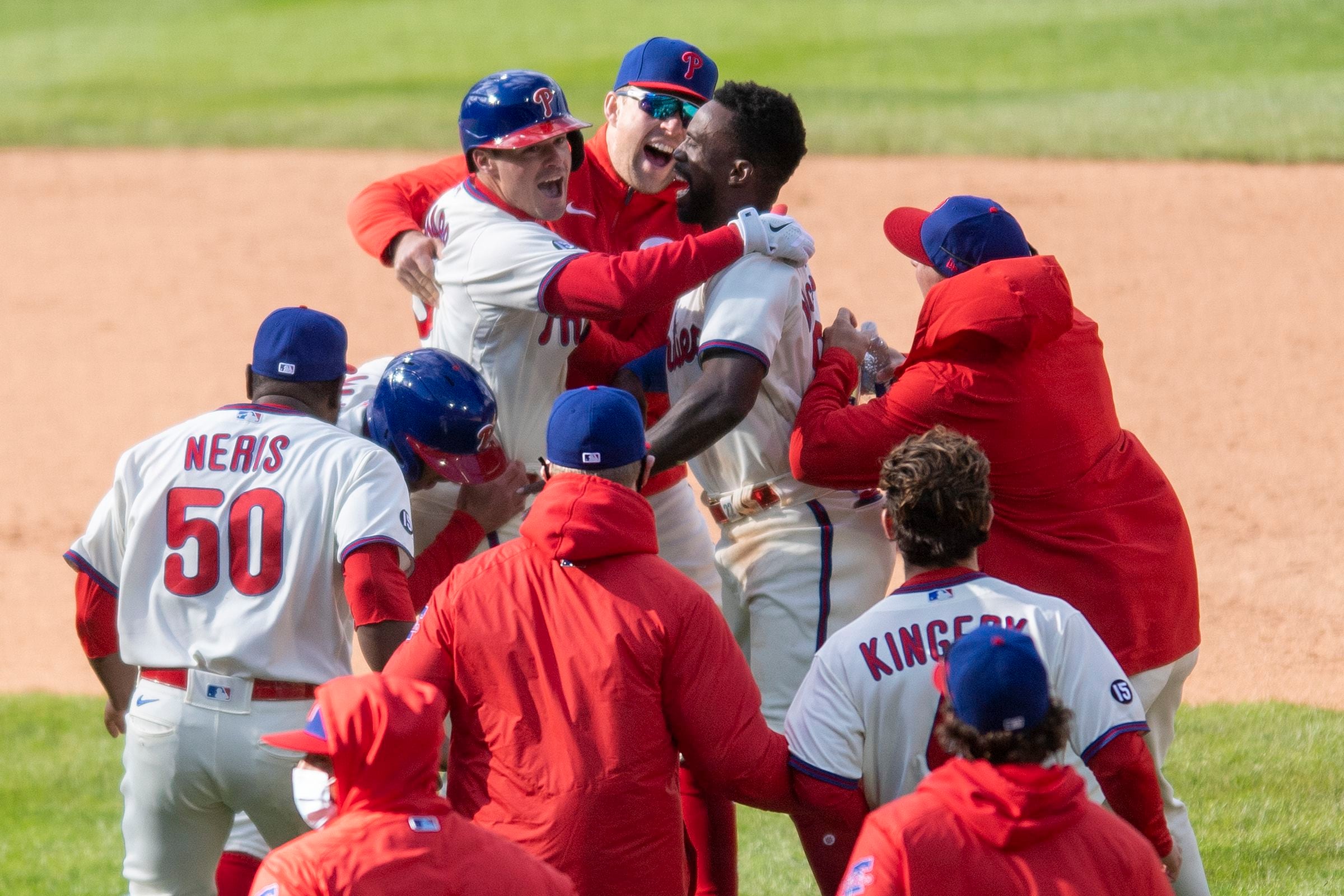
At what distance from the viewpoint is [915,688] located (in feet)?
10.5

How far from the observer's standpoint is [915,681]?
321 centimetres

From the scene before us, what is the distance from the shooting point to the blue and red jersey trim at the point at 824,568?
4.21m

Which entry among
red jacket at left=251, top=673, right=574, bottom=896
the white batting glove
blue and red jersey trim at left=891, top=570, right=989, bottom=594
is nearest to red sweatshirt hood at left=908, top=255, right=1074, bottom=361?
the white batting glove

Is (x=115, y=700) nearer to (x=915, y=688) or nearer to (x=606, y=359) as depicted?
(x=606, y=359)

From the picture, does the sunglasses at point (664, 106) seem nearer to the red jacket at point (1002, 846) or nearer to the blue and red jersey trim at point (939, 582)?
the blue and red jersey trim at point (939, 582)

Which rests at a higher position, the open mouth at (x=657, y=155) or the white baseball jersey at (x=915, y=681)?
the open mouth at (x=657, y=155)

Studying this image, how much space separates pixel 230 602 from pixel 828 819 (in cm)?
157

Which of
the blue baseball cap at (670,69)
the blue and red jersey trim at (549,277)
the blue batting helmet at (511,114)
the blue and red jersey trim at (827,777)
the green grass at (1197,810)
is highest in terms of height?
the blue baseball cap at (670,69)

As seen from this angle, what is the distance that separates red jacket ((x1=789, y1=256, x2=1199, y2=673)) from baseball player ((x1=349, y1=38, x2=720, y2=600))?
820 mm

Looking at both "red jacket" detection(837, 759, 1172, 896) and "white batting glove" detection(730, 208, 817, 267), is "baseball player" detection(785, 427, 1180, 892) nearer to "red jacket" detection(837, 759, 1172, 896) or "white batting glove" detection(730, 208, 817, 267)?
"red jacket" detection(837, 759, 1172, 896)

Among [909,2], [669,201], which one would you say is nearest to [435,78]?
[909,2]

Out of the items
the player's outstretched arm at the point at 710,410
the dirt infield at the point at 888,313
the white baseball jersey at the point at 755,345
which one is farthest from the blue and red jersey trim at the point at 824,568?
the dirt infield at the point at 888,313

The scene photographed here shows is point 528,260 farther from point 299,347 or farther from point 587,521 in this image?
point 587,521

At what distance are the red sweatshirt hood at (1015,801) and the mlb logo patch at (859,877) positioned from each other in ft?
0.54
